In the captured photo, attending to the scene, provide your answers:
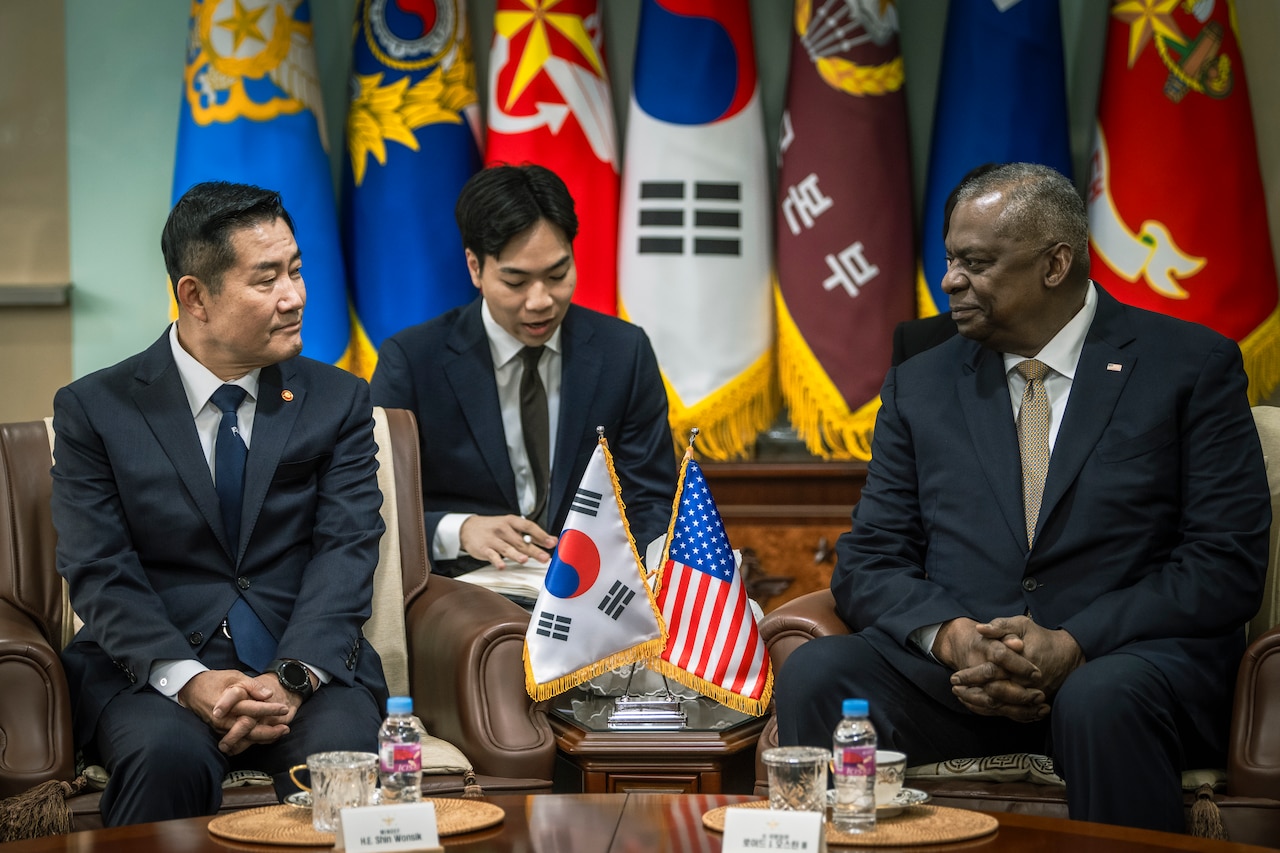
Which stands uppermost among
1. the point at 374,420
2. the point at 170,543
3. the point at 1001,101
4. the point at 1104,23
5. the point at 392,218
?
the point at 1104,23

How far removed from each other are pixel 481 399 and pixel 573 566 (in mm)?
740

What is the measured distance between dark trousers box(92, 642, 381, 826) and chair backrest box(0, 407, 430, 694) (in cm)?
31

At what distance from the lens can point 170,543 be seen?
2779 millimetres

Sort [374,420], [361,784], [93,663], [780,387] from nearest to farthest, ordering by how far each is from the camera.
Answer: [361,784], [93,663], [374,420], [780,387]

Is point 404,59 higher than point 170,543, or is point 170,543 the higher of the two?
point 404,59

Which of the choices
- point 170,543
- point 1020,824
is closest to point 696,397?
point 170,543

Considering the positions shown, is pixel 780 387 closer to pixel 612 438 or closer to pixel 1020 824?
pixel 612 438

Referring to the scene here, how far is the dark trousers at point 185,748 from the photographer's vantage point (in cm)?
245

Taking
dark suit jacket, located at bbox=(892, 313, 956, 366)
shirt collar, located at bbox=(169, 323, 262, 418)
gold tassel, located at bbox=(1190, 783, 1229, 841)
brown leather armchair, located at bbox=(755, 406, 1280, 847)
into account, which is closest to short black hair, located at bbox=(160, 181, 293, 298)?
shirt collar, located at bbox=(169, 323, 262, 418)

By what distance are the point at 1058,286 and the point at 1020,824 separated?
121 centimetres

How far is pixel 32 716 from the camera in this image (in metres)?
2.57

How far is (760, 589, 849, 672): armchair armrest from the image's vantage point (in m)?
2.88

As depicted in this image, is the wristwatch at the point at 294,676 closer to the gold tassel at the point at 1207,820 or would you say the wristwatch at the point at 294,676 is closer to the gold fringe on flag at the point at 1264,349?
the gold tassel at the point at 1207,820

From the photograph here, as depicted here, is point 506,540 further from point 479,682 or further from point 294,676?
point 294,676
